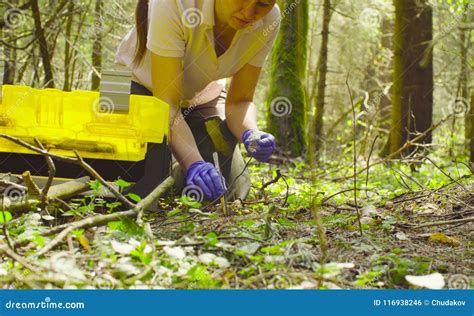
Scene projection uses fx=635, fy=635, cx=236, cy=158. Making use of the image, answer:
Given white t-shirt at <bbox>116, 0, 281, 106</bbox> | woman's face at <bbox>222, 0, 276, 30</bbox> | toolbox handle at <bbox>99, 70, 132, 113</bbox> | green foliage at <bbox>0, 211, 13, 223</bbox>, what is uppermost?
woman's face at <bbox>222, 0, 276, 30</bbox>

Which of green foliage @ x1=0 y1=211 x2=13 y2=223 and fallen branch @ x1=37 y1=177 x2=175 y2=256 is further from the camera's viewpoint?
green foliage @ x1=0 y1=211 x2=13 y2=223

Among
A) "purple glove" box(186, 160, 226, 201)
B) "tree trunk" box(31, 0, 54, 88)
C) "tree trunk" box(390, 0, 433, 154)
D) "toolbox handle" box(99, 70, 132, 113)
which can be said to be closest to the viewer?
"toolbox handle" box(99, 70, 132, 113)

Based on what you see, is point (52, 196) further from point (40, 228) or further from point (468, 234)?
point (468, 234)

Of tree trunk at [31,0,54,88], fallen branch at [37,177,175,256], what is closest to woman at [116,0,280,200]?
fallen branch at [37,177,175,256]

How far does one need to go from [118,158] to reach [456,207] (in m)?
1.58

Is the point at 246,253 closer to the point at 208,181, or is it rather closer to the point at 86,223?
the point at 86,223

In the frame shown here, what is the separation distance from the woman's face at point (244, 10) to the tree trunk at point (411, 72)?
4.60 m

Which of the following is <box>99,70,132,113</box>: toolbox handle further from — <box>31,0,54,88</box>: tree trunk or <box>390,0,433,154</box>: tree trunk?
<box>390,0,433,154</box>: tree trunk

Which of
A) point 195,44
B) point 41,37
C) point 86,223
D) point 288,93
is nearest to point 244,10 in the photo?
point 195,44

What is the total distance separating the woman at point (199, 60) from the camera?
3.13 meters

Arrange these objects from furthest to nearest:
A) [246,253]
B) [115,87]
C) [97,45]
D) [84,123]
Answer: [97,45], [84,123], [115,87], [246,253]

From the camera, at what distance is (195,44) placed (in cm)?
342

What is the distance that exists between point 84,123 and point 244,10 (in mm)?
919

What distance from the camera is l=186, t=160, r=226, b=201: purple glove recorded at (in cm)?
301
